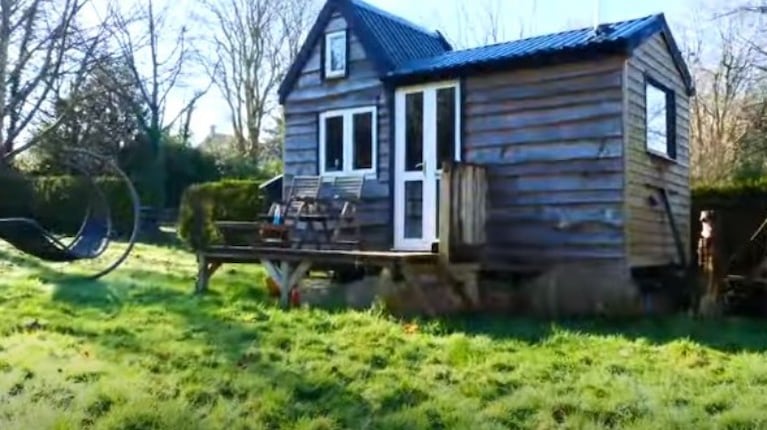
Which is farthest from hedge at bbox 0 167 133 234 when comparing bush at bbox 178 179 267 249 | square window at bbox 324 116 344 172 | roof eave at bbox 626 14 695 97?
roof eave at bbox 626 14 695 97

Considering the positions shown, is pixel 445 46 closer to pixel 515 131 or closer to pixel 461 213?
pixel 515 131

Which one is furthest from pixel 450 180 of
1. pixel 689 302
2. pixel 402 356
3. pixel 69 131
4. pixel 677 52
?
pixel 69 131

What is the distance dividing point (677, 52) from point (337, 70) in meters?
4.42

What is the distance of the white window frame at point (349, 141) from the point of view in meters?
9.66

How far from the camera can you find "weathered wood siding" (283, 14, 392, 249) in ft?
31.3

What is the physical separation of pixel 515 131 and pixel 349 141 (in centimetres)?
245

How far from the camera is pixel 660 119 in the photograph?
9.54 meters

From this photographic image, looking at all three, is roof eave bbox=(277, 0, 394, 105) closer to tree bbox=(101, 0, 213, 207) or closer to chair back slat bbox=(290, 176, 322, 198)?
chair back slat bbox=(290, 176, 322, 198)

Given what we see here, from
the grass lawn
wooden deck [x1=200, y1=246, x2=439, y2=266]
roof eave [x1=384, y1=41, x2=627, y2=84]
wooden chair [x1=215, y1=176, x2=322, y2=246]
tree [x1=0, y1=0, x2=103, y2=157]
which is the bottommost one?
the grass lawn

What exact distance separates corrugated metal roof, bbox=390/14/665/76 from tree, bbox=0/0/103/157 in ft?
39.3

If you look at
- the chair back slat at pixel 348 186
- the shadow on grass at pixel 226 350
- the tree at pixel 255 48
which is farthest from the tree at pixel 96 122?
the shadow on grass at pixel 226 350

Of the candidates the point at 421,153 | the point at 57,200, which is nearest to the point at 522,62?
Result: the point at 421,153

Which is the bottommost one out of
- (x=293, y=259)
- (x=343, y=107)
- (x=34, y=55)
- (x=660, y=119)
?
(x=293, y=259)

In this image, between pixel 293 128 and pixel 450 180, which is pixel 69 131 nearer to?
pixel 293 128
